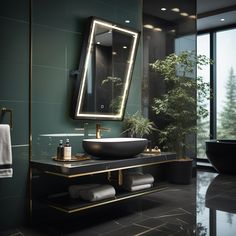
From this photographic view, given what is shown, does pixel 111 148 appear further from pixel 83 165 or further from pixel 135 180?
pixel 135 180

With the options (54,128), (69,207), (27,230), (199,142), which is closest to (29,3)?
(54,128)

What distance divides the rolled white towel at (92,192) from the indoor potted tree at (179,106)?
172cm

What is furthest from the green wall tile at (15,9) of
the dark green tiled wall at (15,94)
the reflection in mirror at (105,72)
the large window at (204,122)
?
the large window at (204,122)

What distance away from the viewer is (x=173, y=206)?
139 inches

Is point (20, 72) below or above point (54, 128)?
above

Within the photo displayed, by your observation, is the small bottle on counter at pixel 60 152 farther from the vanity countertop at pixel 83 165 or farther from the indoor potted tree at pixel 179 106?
the indoor potted tree at pixel 179 106

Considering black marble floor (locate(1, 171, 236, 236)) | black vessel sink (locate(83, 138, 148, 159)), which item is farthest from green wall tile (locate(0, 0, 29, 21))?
black marble floor (locate(1, 171, 236, 236))

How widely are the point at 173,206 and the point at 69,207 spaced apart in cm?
142

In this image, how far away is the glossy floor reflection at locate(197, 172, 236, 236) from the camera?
9.17 feet

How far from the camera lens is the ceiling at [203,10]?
468cm

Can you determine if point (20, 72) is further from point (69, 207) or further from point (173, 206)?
point (173, 206)

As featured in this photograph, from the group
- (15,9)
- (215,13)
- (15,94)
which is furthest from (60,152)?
(215,13)

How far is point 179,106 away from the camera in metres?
4.63

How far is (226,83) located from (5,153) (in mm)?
5587
